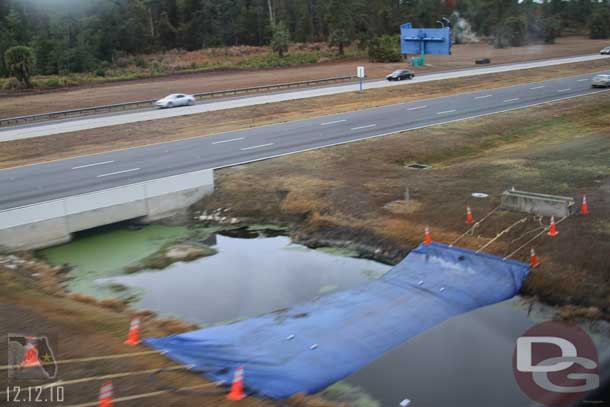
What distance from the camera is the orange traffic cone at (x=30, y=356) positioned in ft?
40.4

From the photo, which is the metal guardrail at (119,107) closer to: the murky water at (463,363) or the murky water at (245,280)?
the murky water at (245,280)

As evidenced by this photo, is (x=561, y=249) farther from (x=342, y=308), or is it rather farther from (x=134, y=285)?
→ (x=134, y=285)

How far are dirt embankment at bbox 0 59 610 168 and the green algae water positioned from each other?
36.0 ft

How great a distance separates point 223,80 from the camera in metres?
70.1

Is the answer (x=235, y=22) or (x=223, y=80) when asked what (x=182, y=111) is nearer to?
(x=223, y=80)

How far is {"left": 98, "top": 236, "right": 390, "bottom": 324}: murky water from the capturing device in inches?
704

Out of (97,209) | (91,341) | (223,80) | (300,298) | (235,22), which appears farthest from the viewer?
(235,22)

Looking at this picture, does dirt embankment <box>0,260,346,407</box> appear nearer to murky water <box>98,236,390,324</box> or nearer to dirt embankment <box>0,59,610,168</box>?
murky water <box>98,236,390,324</box>

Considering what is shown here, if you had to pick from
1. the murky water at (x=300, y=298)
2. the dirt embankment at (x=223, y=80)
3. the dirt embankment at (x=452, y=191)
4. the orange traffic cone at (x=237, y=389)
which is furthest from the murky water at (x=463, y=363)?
the dirt embankment at (x=223, y=80)

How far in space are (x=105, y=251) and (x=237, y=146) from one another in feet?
43.0

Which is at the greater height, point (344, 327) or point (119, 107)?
point (119, 107)

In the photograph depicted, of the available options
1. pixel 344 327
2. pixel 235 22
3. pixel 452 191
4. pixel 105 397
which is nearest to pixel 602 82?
pixel 452 191

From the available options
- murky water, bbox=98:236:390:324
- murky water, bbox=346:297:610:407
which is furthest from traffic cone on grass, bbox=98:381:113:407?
murky water, bbox=98:236:390:324

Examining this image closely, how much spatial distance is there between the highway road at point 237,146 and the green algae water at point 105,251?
3077mm
